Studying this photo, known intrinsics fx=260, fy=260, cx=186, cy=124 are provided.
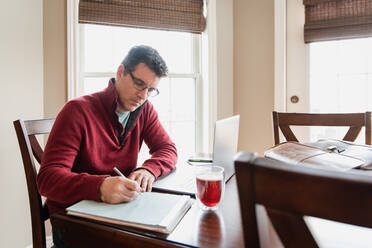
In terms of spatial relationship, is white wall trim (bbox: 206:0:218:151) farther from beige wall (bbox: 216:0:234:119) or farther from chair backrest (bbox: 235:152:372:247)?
chair backrest (bbox: 235:152:372:247)

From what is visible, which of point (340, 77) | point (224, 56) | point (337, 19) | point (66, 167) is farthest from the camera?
point (224, 56)

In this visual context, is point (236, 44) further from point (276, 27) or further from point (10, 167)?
point (10, 167)

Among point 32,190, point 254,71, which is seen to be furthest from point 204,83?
point 32,190

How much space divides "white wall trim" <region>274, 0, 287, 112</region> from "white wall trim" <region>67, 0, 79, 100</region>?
1644 mm

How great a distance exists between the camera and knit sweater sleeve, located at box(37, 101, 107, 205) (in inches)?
32.9

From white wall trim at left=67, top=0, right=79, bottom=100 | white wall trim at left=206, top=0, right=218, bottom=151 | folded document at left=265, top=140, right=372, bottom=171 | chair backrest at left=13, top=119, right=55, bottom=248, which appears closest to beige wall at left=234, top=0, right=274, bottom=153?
white wall trim at left=206, top=0, right=218, bottom=151

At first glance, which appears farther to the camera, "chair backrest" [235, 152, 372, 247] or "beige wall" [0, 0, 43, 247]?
"beige wall" [0, 0, 43, 247]

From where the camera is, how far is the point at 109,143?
1.18 m

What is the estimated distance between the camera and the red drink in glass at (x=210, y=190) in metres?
0.78

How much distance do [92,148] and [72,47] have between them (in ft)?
3.80

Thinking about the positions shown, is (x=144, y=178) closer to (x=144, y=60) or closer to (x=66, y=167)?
(x=66, y=167)

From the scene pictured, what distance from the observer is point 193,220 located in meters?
0.72

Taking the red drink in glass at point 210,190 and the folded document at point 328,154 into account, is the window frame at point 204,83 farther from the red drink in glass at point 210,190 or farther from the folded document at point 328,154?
the red drink in glass at point 210,190

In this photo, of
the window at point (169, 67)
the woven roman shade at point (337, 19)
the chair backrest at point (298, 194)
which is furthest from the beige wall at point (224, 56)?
the chair backrest at point (298, 194)
